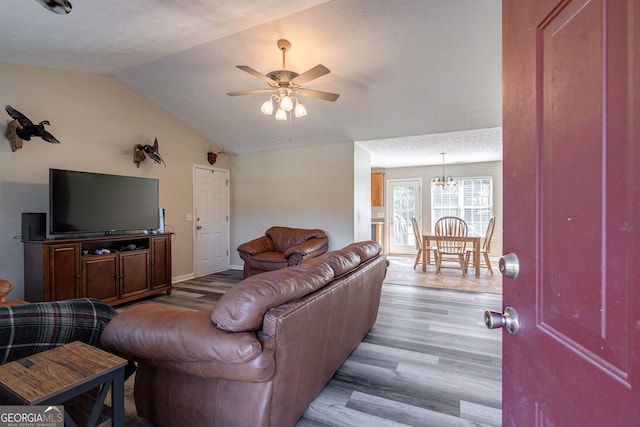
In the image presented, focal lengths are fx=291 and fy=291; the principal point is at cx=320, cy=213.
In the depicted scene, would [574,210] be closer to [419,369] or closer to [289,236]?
[419,369]

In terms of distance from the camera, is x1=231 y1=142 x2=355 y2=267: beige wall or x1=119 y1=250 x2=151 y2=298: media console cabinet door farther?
x1=231 y1=142 x2=355 y2=267: beige wall

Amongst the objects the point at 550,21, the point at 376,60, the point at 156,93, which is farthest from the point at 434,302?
the point at 156,93

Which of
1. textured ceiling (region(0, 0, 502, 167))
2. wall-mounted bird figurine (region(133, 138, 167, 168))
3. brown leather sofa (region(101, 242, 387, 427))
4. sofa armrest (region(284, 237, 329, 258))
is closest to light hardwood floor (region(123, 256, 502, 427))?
brown leather sofa (region(101, 242, 387, 427))

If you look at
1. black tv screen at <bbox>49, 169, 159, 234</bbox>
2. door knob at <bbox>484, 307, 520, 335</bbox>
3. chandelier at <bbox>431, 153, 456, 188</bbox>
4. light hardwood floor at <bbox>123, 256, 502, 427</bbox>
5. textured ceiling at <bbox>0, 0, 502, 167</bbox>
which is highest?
textured ceiling at <bbox>0, 0, 502, 167</bbox>

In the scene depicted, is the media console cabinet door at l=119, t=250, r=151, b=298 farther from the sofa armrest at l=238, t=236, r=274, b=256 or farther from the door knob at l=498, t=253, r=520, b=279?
the door knob at l=498, t=253, r=520, b=279

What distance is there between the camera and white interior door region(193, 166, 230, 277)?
5.29 meters

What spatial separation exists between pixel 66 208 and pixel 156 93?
6.61ft

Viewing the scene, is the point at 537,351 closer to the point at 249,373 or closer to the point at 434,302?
the point at 249,373

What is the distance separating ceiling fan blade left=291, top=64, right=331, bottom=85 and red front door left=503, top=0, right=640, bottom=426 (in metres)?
1.84

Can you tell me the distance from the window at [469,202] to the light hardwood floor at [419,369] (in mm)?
3363

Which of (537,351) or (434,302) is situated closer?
(537,351)

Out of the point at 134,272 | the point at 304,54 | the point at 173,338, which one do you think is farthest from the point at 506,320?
the point at 134,272

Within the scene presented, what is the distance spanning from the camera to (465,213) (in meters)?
7.15

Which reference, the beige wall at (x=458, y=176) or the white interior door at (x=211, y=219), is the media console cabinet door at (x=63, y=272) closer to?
the white interior door at (x=211, y=219)
